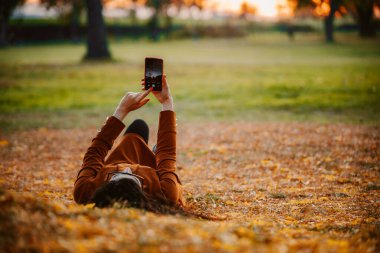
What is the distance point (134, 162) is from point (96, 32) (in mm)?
27281

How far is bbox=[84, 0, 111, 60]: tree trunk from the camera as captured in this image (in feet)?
97.1

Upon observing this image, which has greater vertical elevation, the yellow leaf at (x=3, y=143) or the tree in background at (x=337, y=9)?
the tree in background at (x=337, y=9)

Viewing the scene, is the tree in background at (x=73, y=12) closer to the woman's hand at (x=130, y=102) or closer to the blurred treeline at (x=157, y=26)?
the blurred treeline at (x=157, y=26)

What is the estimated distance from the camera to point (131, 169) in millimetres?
4309

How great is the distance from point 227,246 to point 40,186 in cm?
493

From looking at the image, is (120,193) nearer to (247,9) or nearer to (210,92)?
(210,92)

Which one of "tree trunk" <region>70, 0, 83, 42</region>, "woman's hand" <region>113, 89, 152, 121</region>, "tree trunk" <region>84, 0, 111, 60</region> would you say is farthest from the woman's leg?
"tree trunk" <region>70, 0, 83, 42</region>

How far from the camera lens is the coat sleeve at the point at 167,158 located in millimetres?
4418

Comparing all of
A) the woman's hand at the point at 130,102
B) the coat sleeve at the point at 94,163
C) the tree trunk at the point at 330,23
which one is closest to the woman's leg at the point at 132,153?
the coat sleeve at the point at 94,163

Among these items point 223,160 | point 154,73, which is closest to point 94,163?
point 154,73

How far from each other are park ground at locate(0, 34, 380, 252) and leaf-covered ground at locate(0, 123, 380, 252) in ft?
0.06

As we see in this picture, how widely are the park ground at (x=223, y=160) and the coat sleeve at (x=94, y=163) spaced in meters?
0.27

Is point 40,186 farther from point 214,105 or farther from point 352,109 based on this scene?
point 352,109

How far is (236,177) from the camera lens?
759 centimetres
